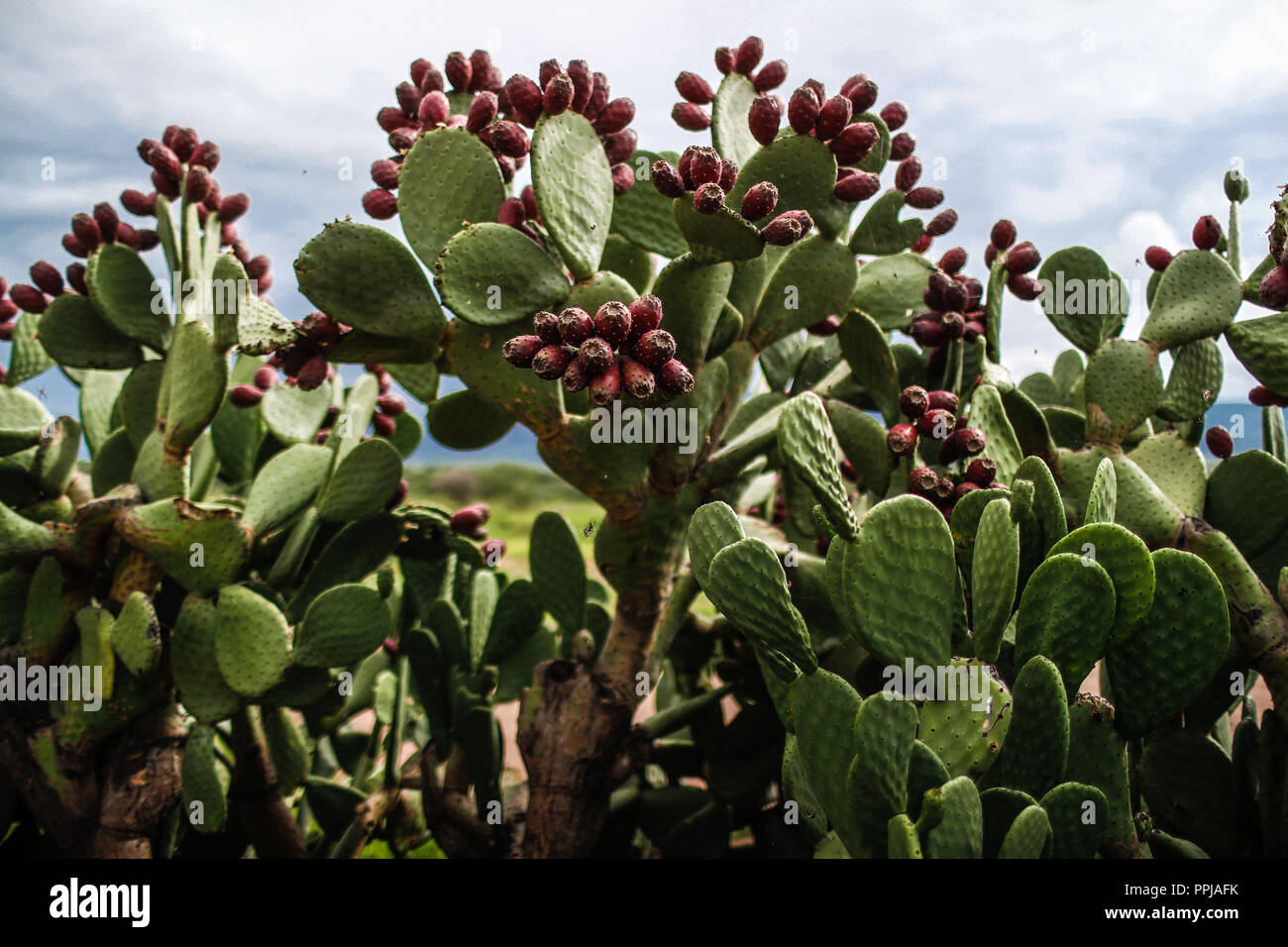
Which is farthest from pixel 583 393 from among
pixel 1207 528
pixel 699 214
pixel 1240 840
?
pixel 1240 840

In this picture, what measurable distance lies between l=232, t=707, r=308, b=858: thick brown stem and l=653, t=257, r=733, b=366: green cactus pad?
1.36 metres

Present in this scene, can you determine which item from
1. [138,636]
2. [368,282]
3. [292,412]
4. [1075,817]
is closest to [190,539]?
[138,636]

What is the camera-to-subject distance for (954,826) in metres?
0.87

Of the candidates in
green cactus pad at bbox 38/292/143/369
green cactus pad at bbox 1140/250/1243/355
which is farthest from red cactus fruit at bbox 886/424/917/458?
green cactus pad at bbox 38/292/143/369

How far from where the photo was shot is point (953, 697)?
1019 millimetres

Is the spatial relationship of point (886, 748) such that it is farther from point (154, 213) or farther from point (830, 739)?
point (154, 213)

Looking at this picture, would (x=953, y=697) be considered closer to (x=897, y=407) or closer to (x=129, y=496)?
(x=897, y=407)

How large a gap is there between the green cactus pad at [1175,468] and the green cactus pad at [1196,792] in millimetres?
433

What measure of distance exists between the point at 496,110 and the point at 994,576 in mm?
1131

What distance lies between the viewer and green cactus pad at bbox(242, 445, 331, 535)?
1.79 m

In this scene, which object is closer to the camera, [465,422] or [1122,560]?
[1122,560]

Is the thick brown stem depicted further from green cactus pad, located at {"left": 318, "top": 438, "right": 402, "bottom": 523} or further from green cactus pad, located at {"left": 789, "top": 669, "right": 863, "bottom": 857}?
green cactus pad, located at {"left": 789, "top": 669, "right": 863, "bottom": 857}

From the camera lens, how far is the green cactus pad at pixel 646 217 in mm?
1615
